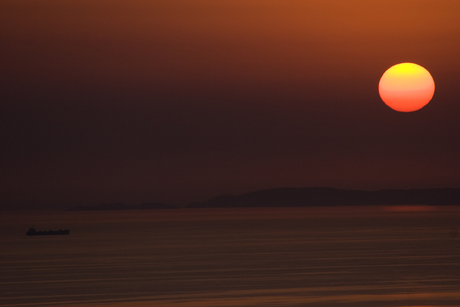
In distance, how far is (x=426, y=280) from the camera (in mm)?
46844

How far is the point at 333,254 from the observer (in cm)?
7456

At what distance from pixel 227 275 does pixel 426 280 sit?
14.8 m

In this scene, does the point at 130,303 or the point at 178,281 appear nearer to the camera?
the point at 130,303

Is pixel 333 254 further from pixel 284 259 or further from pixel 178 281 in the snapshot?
pixel 178 281

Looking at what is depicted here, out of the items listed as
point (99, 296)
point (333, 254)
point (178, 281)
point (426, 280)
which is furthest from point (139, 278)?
point (333, 254)

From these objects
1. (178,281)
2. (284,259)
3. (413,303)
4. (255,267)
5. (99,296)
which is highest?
(284,259)

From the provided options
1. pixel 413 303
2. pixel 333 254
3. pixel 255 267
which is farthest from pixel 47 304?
pixel 333 254

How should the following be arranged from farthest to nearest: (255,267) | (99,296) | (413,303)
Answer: (255,267) → (99,296) → (413,303)

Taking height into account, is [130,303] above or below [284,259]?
below

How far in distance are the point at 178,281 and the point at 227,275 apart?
518cm

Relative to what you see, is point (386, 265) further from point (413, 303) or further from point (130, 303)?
point (130, 303)

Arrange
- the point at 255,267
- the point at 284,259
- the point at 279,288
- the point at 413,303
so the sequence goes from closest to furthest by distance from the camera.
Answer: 1. the point at 413,303
2. the point at 279,288
3. the point at 255,267
4. the point at 284,259

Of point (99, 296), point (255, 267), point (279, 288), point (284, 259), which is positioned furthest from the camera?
point (284, 259)

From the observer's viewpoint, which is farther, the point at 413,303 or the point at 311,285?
the point at 311,285
